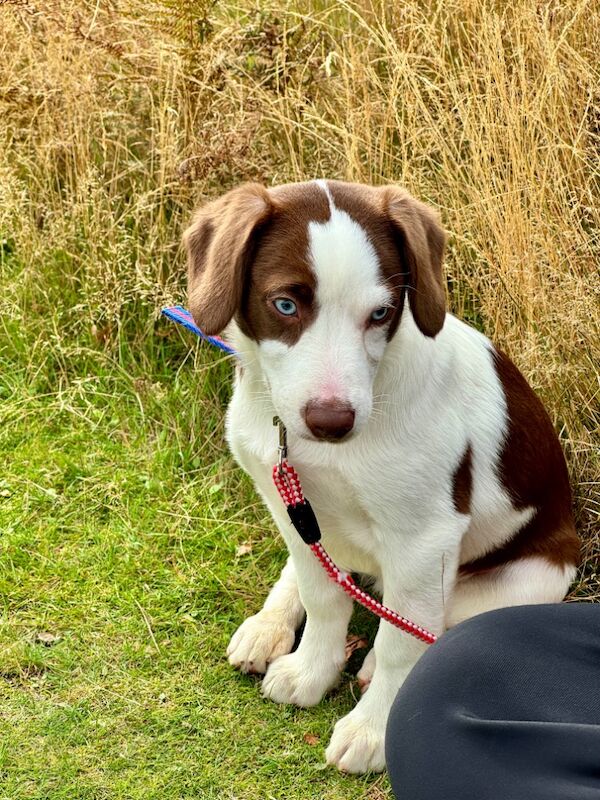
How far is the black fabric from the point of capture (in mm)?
1986

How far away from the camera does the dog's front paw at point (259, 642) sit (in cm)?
325

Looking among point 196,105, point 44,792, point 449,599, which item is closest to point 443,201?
point 196,105

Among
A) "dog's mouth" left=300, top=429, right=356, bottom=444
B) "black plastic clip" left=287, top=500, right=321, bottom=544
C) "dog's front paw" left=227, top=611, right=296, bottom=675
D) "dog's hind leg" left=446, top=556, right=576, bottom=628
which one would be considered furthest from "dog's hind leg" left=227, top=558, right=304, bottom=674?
"dog's mouth" left=300, top=429, right=356, bottom=444

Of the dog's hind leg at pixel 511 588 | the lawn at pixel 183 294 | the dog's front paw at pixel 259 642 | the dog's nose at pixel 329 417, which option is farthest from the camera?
the dog's front paw at pixel 259 642

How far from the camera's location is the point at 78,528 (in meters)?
3.88

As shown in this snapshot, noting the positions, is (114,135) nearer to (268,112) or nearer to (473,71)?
(268,112)

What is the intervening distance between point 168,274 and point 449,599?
225cm

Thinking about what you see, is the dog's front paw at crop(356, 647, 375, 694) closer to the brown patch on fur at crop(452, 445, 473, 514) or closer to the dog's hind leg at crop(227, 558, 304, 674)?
the dog's hind leg at crop(227, 558, 304, 674)

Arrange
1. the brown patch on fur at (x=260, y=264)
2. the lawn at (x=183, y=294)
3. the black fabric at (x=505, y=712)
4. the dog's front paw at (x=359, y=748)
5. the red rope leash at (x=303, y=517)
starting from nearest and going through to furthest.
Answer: the black fabric at (x=505, y=712), the brown patch on fur at (x=260, y=264), the red rope leash at (x=303, y=517), the dog's front paw at (x=359, y=748), the lawn at (x=183, y=294)

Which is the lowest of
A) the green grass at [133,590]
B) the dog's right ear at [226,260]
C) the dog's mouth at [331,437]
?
the green grass at [133,590]

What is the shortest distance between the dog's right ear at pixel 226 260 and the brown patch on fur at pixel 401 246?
0.64 ft

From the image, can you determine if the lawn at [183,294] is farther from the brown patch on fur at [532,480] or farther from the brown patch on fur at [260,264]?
the brown patch on fur at [260,264]

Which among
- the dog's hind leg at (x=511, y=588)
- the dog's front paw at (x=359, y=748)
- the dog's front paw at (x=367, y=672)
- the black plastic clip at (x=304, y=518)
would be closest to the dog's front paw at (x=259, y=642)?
the dog's front paw at (x=367, y=672)

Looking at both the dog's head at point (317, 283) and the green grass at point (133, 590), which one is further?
the green grass at point (133, 590)
